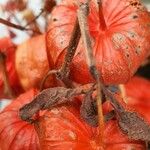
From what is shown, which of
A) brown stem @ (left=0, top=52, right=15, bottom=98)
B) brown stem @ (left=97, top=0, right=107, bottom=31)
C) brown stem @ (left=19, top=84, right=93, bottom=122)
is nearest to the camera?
brown stem @ (left=19, top=84, right=93, bottom=122)

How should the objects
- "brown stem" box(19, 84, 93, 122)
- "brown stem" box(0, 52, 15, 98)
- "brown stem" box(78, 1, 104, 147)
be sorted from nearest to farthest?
"brown stem" box(78, 1, 104, 147)
"brown stem" box(19, 84, 93, 122)
"brown stem" box(0, 52, 15, 98)

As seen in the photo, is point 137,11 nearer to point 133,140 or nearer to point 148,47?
point 148,47

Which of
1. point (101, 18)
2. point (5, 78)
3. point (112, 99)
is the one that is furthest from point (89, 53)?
point (5, 78)

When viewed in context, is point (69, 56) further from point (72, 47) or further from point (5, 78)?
point (5, 78)

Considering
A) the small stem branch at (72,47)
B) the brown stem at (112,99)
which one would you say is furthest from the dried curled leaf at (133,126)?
the small stem branch at (72,47)

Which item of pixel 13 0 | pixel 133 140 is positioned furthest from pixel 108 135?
pixel 13 0

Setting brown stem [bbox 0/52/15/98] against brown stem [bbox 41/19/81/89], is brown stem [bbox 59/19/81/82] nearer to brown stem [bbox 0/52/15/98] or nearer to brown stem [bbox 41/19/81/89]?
brown stem [bbox 41/19/81/89]

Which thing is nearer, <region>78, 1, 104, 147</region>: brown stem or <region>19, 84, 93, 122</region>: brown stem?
<region>78, 1, 104, 147</region>: brown stem

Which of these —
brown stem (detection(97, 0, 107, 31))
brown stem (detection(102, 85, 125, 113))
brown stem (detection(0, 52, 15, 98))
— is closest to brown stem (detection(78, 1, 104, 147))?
brown stem (detection(102, 85, 125, 113))

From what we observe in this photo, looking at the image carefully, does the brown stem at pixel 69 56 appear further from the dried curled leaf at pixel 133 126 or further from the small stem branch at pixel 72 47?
the dried curled leaf at pixel 133 126
